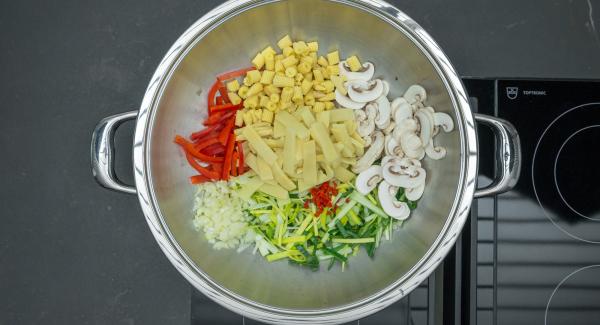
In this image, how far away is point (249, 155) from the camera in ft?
4.30

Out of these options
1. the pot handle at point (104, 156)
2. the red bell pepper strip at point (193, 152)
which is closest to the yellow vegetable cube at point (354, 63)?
the red bell pepper strip at point (193, 152)

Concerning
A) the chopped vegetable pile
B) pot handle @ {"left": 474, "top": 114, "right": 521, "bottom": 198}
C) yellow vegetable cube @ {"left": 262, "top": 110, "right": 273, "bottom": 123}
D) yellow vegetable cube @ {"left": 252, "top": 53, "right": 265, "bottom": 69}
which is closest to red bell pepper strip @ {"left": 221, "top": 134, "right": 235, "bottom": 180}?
the chopped vegetable pile

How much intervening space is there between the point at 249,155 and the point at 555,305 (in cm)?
93

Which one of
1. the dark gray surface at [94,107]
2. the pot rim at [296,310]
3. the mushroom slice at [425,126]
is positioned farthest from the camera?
the dark gray surface at [94,107]

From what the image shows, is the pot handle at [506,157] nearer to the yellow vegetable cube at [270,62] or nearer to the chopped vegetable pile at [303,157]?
the chopped vegetable pile at [303,157]

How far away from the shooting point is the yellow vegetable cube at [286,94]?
4.30ft

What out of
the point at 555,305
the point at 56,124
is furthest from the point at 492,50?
the point at 56,124

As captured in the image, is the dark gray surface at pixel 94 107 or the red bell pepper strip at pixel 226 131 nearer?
the red bell pepper strip at pixel 226 131

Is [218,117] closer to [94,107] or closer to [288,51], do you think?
[288,51]

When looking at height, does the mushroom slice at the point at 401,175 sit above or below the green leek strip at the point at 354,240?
above

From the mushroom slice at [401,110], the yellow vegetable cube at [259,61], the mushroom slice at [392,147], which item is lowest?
the mushroom slice at [392,147]

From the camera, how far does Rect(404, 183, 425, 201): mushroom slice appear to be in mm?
1324

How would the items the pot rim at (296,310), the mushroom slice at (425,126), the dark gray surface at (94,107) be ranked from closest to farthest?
the pot rim at (296,310) → the mushroom slice at (425,126) → the dark gray surface at (94,107)

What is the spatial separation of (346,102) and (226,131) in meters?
0.34
